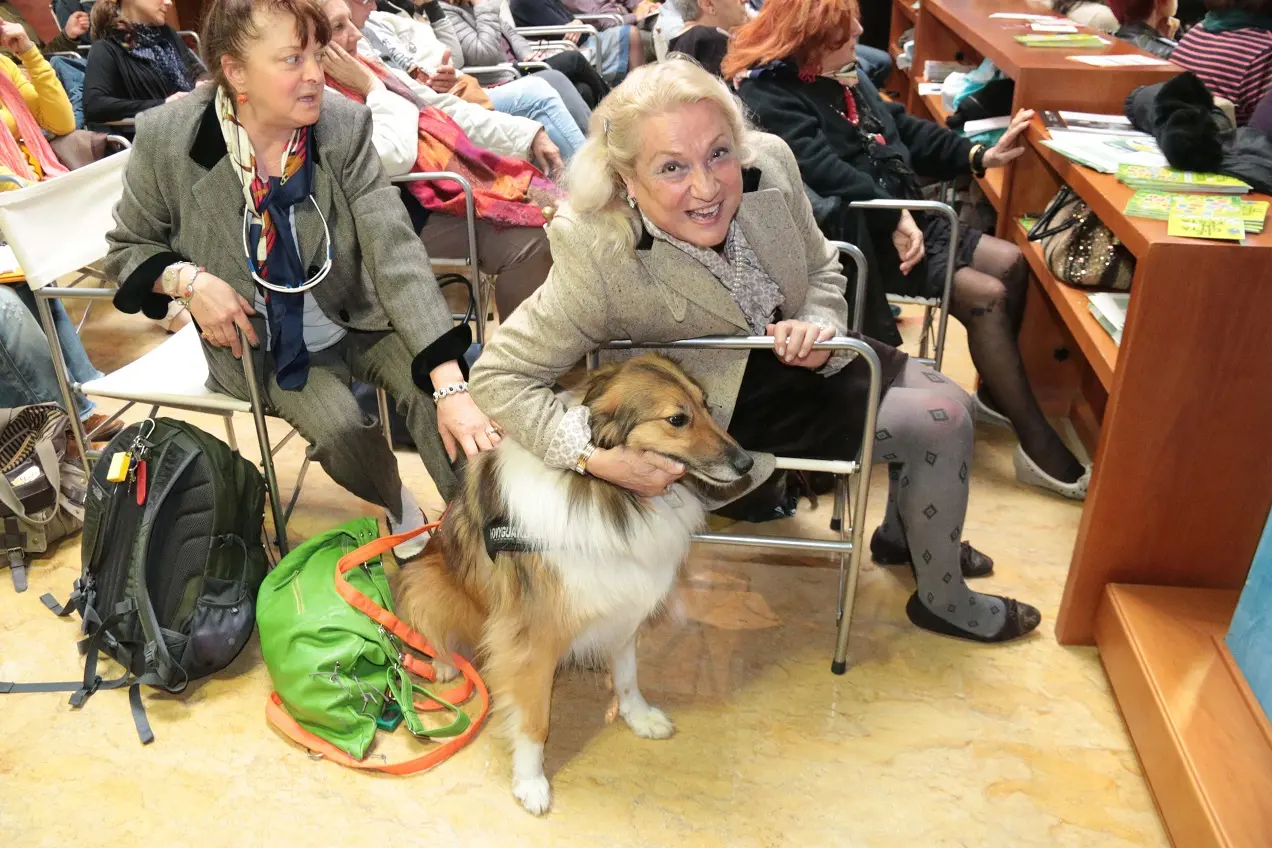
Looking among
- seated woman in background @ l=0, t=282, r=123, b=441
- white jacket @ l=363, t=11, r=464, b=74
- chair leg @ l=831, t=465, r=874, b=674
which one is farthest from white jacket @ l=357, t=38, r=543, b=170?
chair leg @ l=831, t=465, r=874, b=674

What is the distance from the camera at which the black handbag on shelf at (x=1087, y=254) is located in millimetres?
2293

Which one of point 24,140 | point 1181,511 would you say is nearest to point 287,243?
point 24,140

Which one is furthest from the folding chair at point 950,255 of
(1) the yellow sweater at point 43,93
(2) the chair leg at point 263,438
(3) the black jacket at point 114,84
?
(1) the yellow sweater at point 43,93

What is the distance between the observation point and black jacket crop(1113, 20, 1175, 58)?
10.4ft

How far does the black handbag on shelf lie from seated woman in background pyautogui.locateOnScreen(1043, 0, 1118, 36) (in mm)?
1535

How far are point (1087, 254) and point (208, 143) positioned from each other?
2.00 meters

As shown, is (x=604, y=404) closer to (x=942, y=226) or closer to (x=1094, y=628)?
(x=1094, y=628)

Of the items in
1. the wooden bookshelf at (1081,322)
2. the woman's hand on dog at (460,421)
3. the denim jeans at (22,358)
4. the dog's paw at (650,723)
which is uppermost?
the wooden bookshelf at (1081,322)

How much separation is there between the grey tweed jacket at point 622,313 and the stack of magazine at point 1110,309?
76cm

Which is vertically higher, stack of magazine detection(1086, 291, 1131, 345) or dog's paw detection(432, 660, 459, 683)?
stack of magazine detection(1086, 291, 1131, 345)

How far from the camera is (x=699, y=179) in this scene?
165 centimetres

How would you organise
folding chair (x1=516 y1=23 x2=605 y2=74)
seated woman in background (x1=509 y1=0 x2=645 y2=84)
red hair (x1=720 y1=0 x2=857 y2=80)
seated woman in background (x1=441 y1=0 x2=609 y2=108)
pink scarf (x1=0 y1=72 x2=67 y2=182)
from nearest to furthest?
red hair (x1=720 y1=0 x2=857 y2=80) → pink scarf (x1=0 y1=72 x2=67 y2=182) → seated woman in background (x1=441 y1=0 x2=609 y2=108) → folding chair (x1=516 y1=23 x2=605 y2=74) → seated woman in background (x1=509 y1=0 x2=645 y2=84)

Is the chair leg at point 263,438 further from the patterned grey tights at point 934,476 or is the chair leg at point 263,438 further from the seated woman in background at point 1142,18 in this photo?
the seated woman in background at point 1142,18

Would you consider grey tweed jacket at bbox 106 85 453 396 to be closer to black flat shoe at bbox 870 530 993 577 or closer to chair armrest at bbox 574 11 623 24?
black flat shoe at bbox 870 530 993 577
